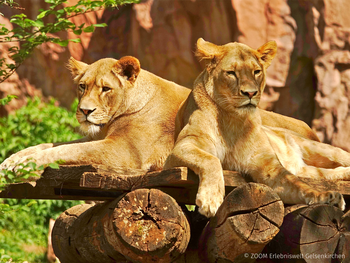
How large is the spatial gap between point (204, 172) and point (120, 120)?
69.8 inches

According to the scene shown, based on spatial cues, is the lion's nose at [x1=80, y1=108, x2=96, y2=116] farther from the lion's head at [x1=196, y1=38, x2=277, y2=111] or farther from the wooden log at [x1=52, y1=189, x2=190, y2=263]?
the wooden log at [x1=52, y1=189, x2=190, y2=263]

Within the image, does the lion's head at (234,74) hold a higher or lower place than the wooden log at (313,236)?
higher

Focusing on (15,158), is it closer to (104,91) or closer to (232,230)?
(104,91)

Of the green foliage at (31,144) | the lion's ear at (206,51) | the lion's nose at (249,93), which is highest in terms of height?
the lion's ear at (206,51)

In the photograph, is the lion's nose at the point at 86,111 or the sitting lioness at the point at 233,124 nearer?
the sitting lioness at the point at 233,124

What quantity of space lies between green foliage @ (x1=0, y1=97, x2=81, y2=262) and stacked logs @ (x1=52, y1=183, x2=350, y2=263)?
17.6 feet

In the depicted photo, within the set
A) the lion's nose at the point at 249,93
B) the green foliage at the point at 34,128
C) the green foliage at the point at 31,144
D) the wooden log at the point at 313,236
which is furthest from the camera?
the green foliage at the point at 34,128

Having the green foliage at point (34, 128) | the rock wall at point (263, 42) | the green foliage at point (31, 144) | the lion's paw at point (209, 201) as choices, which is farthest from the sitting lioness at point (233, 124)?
the green foliage at point (34, 128)

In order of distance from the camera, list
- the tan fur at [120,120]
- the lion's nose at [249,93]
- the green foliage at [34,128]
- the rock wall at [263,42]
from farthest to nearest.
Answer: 1. the green foliage at [34,128]
2. the rock wall at [263,42]
3. the tan fur at [120,120]
4. the lion's nose at [249,93]

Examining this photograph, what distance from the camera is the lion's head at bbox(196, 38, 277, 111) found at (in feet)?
12.5

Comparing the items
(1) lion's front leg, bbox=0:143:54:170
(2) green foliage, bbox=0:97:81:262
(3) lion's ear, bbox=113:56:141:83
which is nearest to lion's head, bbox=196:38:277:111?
(3) lion's ear, bbox=113:56:141:83

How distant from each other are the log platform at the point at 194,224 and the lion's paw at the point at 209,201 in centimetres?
6

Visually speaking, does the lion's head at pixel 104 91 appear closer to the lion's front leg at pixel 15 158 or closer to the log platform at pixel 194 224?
the lion's front leg at pixel 15 158

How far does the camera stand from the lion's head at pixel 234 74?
12.5 ft
